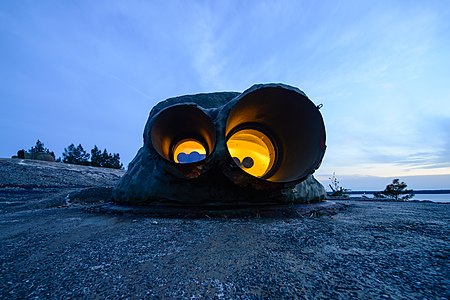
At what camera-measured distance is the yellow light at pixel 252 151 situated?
3.24 meters

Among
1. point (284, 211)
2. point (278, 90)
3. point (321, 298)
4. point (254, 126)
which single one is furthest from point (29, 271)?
point (254, 126)

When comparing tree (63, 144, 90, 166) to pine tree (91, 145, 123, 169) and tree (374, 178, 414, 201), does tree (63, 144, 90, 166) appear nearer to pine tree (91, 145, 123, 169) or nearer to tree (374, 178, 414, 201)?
pine tree (91, 145, 123, 169)

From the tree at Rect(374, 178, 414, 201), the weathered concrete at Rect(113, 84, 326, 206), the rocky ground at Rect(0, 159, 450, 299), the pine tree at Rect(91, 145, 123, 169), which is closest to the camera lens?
the rocky ground at Rect(0, 159, 450, 299)

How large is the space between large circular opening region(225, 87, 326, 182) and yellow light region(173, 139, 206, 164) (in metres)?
0.50

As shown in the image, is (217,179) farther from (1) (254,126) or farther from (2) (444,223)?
(2) (444,223)

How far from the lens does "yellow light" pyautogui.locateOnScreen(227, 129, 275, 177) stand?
3.24 m

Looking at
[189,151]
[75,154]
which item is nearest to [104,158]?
[75,154]

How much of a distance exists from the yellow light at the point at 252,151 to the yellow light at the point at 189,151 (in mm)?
488

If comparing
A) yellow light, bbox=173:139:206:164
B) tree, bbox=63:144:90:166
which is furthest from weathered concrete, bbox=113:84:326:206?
tree, bbox=63:144:90:166

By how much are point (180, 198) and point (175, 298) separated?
1.70m

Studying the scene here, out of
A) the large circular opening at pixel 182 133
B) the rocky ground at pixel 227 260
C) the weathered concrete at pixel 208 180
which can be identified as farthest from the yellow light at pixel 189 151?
the rocky ground at pixel 227 260

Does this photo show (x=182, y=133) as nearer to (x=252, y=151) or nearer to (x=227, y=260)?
(x=252, y=151)

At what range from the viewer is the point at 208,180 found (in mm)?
2373

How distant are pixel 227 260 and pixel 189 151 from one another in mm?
2189
